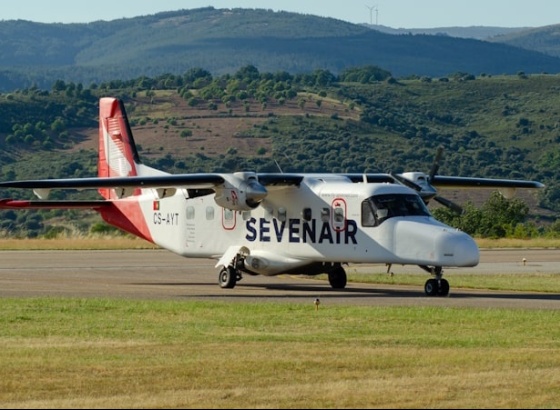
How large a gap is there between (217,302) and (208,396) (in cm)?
1346

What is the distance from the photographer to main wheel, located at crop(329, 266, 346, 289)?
117 feet

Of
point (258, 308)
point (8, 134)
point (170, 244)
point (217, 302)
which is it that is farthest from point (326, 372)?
point (8, 134)

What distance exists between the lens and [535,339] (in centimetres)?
2294

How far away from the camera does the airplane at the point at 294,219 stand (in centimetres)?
3222

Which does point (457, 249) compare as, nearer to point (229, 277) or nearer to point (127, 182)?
point (229, 277)

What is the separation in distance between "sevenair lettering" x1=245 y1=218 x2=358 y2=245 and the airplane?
3 cm

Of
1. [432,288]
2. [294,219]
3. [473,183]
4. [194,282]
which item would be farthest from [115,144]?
[432,288]

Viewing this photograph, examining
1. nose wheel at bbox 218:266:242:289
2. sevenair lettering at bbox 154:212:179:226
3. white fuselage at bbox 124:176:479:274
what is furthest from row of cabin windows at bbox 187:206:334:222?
nose wheel at bbox 218:266:242:289

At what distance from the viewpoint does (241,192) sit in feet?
→ 111

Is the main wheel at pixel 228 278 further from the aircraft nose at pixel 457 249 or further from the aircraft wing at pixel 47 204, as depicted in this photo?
the aircraft nose at pixel 457 249

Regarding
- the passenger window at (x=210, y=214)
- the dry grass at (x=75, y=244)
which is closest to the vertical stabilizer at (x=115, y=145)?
the passenger window at (x=210, y=214)

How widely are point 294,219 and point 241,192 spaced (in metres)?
1.74

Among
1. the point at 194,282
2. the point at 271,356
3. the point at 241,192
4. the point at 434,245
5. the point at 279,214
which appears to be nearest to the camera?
the point at 271,356

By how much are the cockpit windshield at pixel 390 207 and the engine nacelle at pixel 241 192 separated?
8.97ft
